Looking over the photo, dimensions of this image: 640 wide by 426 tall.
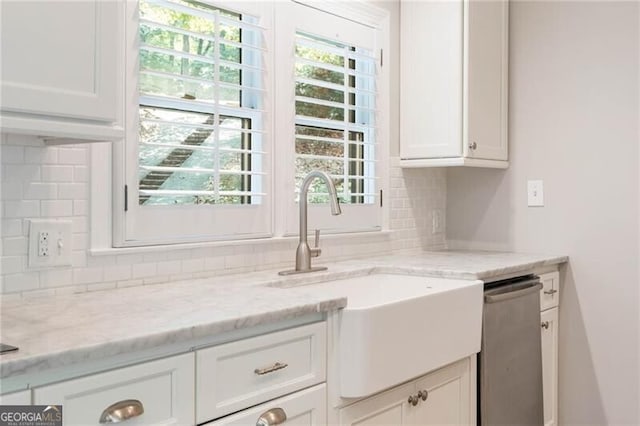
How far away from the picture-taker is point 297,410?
164 cm

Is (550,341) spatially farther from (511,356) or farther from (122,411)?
(122,411)

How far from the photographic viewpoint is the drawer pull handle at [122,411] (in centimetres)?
122

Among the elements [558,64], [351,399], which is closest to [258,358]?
[351,399]

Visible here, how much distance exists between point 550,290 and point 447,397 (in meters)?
1.04

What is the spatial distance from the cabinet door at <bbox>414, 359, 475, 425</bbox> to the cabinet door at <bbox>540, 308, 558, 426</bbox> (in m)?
0.76

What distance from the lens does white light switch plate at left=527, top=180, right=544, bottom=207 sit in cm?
310

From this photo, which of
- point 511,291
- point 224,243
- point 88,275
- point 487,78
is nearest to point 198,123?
point 224,243

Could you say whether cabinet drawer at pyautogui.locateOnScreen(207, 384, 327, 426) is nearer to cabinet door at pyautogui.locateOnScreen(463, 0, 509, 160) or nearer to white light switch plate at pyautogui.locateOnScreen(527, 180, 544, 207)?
cabinet door at pyautogui.locateOnScreen(463, 0, 509, 160)

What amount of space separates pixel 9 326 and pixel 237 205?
1.06 meters

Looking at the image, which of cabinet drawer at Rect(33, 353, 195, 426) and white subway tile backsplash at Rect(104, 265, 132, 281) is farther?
white subway tile backsplash at Rect(104, 265, 132, 281)

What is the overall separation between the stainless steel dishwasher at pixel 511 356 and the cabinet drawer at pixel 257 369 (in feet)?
2.99

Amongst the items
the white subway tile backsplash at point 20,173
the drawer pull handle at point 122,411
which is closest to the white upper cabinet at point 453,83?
the white subway tile backsplash at point 20,173

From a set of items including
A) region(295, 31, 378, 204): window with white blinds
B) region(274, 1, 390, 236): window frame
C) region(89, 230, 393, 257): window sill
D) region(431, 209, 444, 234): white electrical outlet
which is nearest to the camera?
region(89, 230, 393, 257): window sill

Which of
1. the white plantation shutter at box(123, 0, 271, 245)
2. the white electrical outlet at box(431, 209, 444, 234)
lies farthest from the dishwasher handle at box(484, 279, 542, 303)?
the white plantation shutter at box(123, 0, 271, 245)
